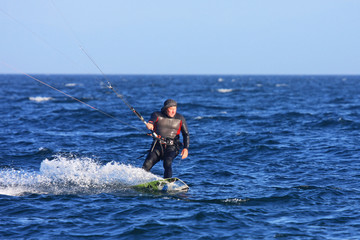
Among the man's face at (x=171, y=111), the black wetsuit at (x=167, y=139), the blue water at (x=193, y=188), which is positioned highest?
the man's face at (x=171, y=111)

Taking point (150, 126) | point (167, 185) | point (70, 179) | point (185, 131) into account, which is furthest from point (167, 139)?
point (70, 179)

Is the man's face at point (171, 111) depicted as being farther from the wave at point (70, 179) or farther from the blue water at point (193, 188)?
the wave at point (70, 179)

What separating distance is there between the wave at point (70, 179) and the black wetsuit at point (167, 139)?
331mm

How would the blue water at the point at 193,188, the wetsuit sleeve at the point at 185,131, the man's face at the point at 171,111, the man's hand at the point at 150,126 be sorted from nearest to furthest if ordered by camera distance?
the blue water at the point at 193,188 → the man's hand at the point at 150,126 → the man's face at the point at 171,111 → the wetsuit sleeve at the point at 185,131

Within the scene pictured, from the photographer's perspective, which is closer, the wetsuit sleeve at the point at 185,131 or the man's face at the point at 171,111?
the man's face at the point at 171,111

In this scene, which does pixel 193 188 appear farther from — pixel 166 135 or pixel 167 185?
pixel 166 135

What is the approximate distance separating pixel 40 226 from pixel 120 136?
12277 millimetres

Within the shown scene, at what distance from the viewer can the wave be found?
10.5 m

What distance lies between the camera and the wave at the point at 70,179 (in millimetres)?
10508

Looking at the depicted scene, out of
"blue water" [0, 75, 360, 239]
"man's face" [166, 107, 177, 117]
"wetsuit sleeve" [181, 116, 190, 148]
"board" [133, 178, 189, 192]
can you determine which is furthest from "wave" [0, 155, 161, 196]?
"man's face" [166, 107, 177, 117]

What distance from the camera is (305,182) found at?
Result: 11438 mm

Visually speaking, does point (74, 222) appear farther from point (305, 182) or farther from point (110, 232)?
point (305, 182)

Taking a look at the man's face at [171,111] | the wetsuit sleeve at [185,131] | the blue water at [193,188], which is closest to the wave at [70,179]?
the blue water at [193,188]

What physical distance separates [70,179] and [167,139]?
9.12 feet
